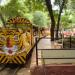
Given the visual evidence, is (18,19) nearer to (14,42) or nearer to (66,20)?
(14,42)

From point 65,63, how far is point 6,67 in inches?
202

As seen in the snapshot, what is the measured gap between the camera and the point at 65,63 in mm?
10211

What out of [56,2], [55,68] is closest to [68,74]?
[55,68]

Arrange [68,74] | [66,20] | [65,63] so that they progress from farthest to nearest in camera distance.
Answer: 1. [66,20]
2. [65,63]
3. [68,74]

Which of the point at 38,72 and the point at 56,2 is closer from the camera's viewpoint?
the point at 38,72

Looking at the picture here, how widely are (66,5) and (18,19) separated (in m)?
8.99

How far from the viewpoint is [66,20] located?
49812mm

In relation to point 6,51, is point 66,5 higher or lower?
higher

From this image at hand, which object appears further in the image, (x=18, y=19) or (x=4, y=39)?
(x=18, y=19)

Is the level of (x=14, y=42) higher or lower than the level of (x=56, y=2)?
lower

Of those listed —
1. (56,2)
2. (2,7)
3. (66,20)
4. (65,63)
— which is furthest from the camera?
(66,20)

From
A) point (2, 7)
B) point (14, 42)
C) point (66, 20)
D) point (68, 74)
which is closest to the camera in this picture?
Result: point (68, 74)

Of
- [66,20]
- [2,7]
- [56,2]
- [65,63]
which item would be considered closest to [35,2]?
[56,2]

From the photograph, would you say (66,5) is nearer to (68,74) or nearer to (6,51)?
(6,51)
